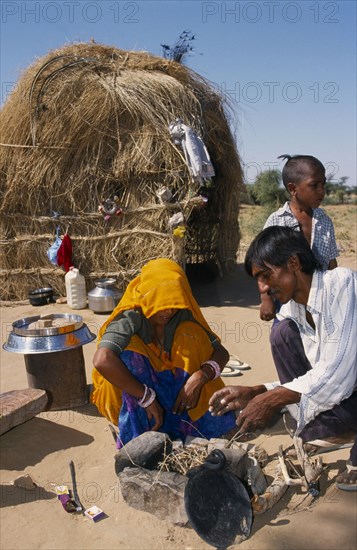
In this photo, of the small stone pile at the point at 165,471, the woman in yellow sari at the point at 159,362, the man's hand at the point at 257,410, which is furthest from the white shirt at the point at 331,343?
the woman in yellow sari at the point at 159,362

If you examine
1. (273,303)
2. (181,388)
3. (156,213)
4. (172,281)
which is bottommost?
(181,388)

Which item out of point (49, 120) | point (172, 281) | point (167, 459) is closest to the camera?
point (167, 459)

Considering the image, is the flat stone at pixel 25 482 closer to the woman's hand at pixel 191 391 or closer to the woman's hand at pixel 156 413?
the woman's hand at pixel 156 413

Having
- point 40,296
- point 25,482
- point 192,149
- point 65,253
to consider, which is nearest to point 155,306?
point 25,482

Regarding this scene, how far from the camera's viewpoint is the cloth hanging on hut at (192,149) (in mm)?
6129

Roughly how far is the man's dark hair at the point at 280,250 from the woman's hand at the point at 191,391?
751mm

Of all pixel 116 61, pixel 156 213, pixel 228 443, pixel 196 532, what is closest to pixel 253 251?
pixel 228 443

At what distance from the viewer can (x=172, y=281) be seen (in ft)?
8.69

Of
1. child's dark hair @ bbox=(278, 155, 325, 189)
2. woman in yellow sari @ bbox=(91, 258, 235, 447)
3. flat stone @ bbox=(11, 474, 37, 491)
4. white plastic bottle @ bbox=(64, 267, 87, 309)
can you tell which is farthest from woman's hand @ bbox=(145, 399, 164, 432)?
white plastic bottle @ bbox=(64, 267, 87, 309)

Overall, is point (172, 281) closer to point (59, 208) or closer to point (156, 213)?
point (156, 213)

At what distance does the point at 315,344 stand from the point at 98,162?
477 centimetres

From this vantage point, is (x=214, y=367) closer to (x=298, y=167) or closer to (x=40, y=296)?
(x=298, y=167)

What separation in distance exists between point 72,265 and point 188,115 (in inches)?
99.9

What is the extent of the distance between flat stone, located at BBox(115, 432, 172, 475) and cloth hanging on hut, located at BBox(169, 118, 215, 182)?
13.9 feet
